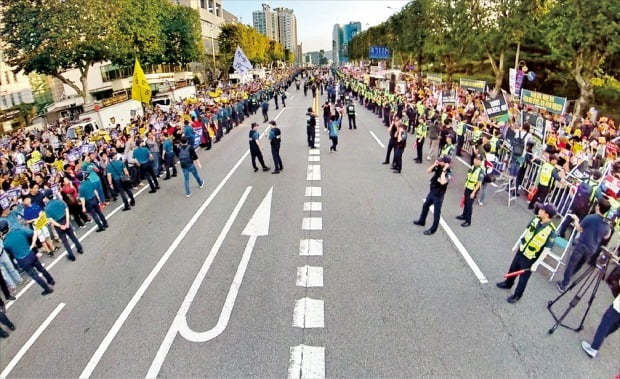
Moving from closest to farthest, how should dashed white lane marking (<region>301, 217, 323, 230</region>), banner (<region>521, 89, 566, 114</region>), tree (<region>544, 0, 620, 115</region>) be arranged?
dashed white lane marking (<region>301, 217, 323, 230</region>) < banner (<region>521, 89, 566, 114</region>) < tree (<region>544, 0, 620, 115</region>)

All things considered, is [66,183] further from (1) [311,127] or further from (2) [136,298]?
(1) [311,127]

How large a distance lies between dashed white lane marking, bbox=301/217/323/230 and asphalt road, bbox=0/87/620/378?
57 millimetres

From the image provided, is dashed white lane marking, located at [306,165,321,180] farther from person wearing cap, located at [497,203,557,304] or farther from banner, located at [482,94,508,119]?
person wearing cap, located at [497,203,557,304]

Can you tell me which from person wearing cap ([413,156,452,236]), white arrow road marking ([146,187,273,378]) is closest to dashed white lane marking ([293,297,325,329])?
white arrow road marking ([146,187,273,378])

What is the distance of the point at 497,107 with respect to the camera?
13062mm

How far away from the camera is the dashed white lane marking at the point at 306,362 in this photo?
4684 mm

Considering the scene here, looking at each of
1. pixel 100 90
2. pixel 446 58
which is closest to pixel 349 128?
pixel 446 58

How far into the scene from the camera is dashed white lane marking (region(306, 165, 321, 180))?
12.6 m

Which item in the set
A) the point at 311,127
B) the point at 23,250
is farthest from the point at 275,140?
the point at 23,250

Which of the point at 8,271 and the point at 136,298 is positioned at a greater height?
the point at 8,271

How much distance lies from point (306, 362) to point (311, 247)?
10.3ft

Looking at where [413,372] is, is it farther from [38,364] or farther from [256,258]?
[38,364]

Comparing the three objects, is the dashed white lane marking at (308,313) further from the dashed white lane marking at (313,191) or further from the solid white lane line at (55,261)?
the solid white lane line at (55,261)

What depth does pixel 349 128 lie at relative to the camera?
21.4 meters
